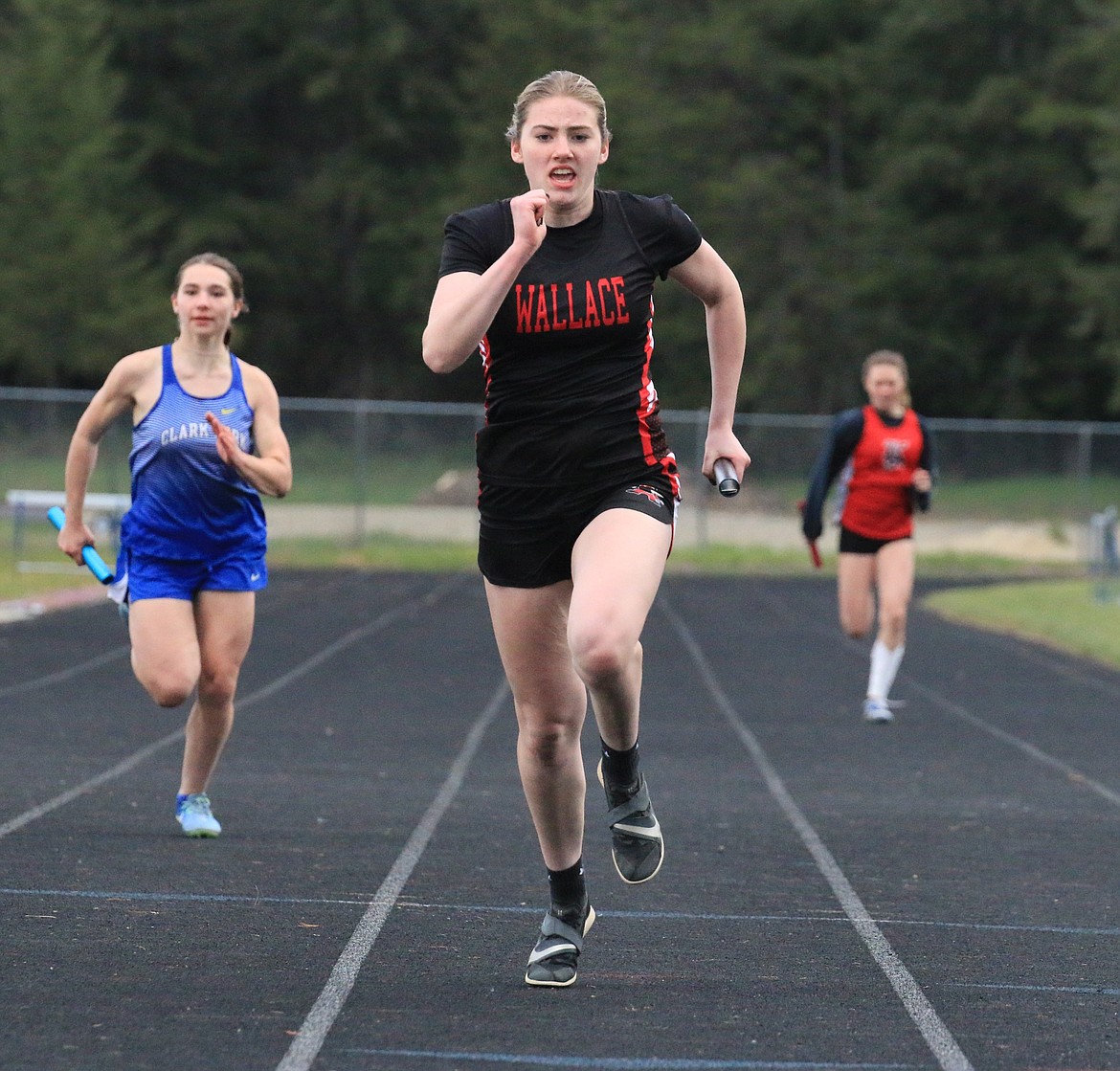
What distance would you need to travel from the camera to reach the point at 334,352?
60.6m

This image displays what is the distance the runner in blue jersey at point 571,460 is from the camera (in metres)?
4.41

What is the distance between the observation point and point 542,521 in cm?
456

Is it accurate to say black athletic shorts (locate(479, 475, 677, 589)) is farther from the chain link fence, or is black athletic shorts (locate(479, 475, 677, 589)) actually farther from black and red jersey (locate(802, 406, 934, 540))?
the chain link fence

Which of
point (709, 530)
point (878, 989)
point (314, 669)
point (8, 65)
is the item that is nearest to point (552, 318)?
point (878, 989)

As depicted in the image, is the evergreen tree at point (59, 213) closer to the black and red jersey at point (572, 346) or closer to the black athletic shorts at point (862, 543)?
the black athletic shorts at point (862, 543)

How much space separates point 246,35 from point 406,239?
8.28 metres

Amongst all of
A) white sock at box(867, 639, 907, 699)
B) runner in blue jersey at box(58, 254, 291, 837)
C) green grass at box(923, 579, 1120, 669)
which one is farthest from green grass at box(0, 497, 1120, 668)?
runner in blue jersey at box(58, 254, 291, 837)

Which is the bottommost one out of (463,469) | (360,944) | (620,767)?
(463,469)

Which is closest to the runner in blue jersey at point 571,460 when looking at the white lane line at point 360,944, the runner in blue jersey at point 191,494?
the white lane line at point 360,944

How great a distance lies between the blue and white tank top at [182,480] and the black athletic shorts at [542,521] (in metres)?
2.30

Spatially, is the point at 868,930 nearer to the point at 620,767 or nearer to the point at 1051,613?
the point at 620,767

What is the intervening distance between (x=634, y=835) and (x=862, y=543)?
6925 millimetres

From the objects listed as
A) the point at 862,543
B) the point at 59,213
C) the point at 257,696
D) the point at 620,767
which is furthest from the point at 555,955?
the point at 59,213

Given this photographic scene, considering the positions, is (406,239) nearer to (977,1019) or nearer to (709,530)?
(709,530)
